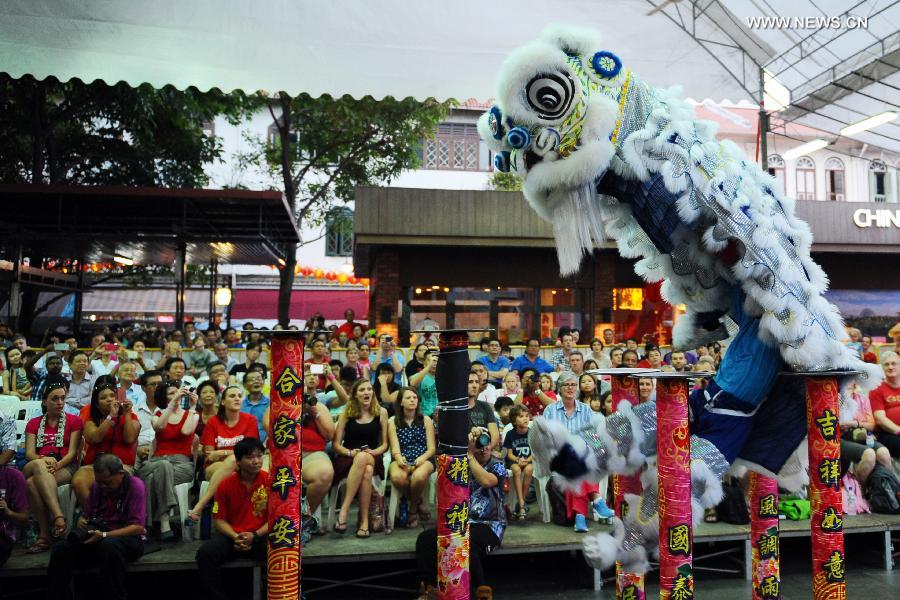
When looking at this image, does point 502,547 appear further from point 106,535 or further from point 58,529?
point 58,529

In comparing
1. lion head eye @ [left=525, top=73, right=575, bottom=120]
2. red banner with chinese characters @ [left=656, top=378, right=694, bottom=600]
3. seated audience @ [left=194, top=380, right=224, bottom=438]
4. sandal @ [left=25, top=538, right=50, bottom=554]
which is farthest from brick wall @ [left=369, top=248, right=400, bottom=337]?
red banner with chinese characters @ [left=656, top=378, right=694, bottom=600]

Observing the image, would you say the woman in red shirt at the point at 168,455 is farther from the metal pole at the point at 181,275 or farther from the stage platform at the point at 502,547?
the metal pole at the point at 181,275

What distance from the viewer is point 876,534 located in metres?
5.91

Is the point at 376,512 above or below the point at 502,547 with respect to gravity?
above

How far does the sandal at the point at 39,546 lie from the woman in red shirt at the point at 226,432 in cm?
94

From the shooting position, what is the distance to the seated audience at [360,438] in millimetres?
5457

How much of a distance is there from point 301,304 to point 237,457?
71.8 feet

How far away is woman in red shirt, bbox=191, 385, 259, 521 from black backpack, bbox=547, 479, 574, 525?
2386 mm

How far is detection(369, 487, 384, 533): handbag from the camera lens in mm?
5277

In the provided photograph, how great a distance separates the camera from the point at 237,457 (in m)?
4.62

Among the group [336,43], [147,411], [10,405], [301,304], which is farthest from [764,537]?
[301,304]

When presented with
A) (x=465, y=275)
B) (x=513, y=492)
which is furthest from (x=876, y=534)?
(x=465, y=275)

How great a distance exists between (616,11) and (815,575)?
313 centimetres

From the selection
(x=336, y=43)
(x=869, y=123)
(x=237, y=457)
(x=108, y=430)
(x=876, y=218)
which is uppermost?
(x=869, y=123)
